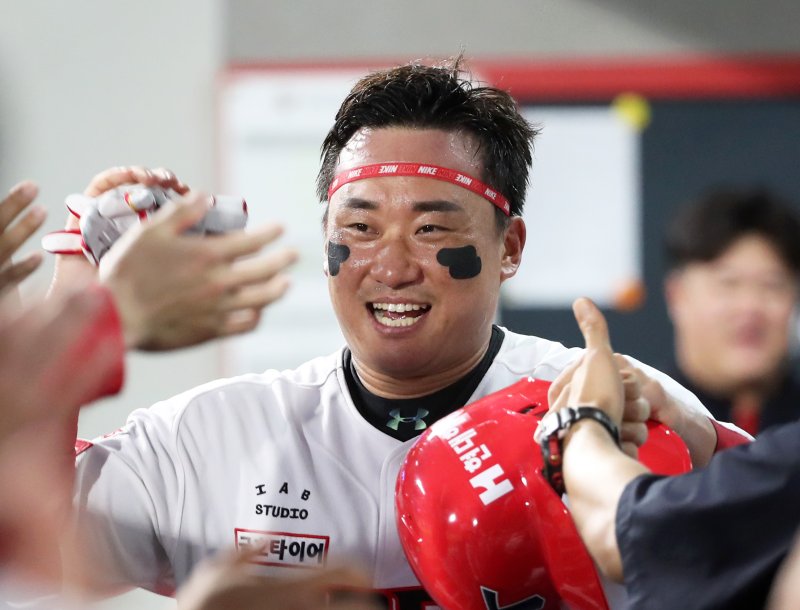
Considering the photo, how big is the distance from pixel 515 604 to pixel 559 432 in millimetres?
271

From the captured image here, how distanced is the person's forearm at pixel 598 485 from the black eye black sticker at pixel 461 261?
0.53 meters

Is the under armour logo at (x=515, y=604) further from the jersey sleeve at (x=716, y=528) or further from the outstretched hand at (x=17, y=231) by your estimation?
the outstretched hand at (x=17, y=231)

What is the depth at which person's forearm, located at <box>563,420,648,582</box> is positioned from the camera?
1.41m

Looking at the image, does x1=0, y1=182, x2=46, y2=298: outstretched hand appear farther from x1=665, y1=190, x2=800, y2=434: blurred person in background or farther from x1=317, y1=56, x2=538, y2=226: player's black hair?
x1=665, y1=190, x2=800, y2=434: blurred person in background

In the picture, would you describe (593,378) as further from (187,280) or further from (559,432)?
(187,280)

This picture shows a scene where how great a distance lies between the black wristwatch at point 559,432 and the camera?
1.53 m

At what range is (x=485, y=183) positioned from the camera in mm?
2039

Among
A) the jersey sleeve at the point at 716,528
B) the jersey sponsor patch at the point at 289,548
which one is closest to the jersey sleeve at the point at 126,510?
the jersey sponsor patch at the point at 289,548

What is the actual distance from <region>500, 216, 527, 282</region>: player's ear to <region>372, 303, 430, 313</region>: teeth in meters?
0.21

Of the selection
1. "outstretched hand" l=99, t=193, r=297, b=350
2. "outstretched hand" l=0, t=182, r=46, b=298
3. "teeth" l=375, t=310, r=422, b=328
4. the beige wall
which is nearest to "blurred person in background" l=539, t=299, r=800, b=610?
"outstretched hand" l=99, t=193, r=297, b=350

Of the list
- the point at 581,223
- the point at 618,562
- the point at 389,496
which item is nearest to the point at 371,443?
the point at 389,496

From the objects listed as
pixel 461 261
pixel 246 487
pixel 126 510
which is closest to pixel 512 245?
pixel 461 261

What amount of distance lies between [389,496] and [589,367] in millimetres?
525

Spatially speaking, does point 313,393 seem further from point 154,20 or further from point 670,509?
point 154,20
